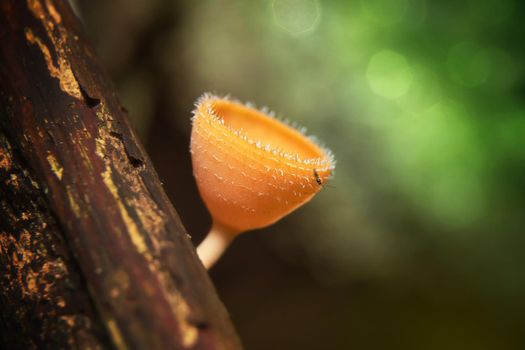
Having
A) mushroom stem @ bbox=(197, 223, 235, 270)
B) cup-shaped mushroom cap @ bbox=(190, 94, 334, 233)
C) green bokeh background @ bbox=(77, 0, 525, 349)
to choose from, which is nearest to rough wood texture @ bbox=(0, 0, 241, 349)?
cup-shaped mushroom cap @ bbox=(190, 94, 334, 233)

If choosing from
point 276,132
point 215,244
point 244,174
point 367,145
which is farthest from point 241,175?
point 367,145

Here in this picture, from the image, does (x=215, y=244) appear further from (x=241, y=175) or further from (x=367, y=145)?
(x=367, y=145)

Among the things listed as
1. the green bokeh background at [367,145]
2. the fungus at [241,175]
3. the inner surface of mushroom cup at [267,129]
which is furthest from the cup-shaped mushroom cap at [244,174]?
the green bokeh background at [367,145]

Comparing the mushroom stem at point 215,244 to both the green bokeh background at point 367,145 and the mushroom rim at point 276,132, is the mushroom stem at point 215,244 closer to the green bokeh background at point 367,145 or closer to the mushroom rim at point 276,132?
the mushroom rim at point 276,132

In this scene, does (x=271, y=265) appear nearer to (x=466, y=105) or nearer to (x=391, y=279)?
(x=391, y=279)

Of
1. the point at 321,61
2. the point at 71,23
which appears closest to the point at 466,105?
the point at 321,61
